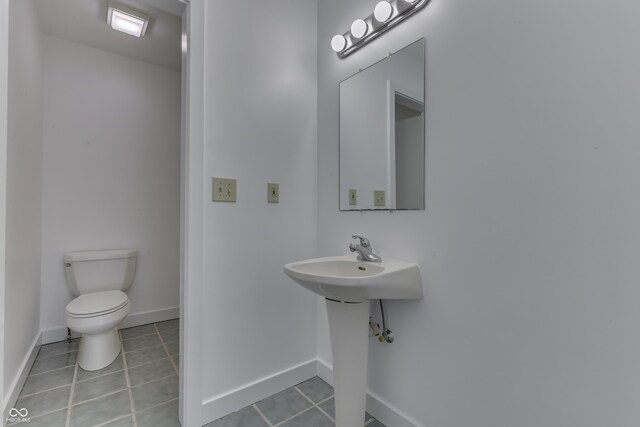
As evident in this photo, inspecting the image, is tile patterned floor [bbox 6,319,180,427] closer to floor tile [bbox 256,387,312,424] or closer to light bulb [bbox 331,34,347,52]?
floor tile [bbox 256,387,312,424]

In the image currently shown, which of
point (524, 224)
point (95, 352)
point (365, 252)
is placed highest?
point (524, 224)

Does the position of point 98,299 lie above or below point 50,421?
above

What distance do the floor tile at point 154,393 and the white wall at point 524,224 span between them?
1.22 m

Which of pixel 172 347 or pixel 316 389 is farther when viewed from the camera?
pixel 172 347

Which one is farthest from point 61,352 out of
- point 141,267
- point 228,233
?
point 228,233

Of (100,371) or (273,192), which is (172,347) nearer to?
(100,371)

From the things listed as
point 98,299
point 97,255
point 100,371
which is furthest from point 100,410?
point 97,255

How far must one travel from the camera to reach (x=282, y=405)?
1.50m

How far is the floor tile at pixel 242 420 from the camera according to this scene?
1353 mm

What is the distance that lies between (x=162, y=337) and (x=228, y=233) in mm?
1516

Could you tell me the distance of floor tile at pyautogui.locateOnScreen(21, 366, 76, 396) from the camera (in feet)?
5.33

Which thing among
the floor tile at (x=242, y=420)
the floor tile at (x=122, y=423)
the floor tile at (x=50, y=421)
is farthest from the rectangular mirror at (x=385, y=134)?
the floor tile at (x=50, y=421)

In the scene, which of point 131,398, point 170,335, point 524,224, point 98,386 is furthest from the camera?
point 170,335

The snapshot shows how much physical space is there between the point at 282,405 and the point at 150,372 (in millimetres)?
943
